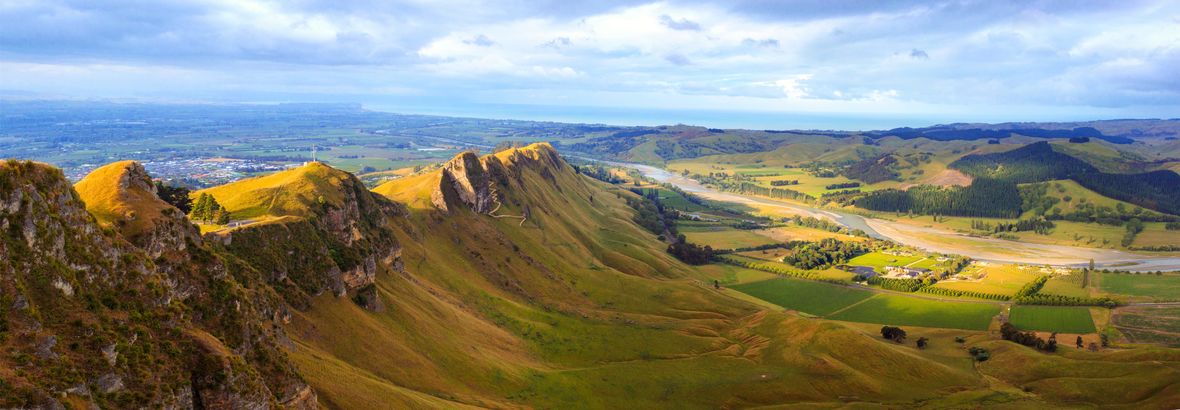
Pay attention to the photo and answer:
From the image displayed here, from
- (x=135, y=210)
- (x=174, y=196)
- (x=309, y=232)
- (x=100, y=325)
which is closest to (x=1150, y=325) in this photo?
(x=309, y=232)

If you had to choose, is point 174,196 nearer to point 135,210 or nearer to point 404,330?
point 135,210

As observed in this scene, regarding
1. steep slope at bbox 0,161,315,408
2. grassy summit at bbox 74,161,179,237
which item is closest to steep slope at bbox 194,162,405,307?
grassy summit at bbox 74,161,179,237

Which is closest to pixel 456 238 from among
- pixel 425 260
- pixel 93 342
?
pixel 425 260

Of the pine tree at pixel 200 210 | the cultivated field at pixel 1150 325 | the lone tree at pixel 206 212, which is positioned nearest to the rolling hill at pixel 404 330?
the lone tree at pixel 206 212

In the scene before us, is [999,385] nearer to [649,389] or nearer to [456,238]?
[649,389]

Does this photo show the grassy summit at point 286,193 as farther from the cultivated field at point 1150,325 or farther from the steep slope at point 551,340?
the cultivated field at point 1150,325
